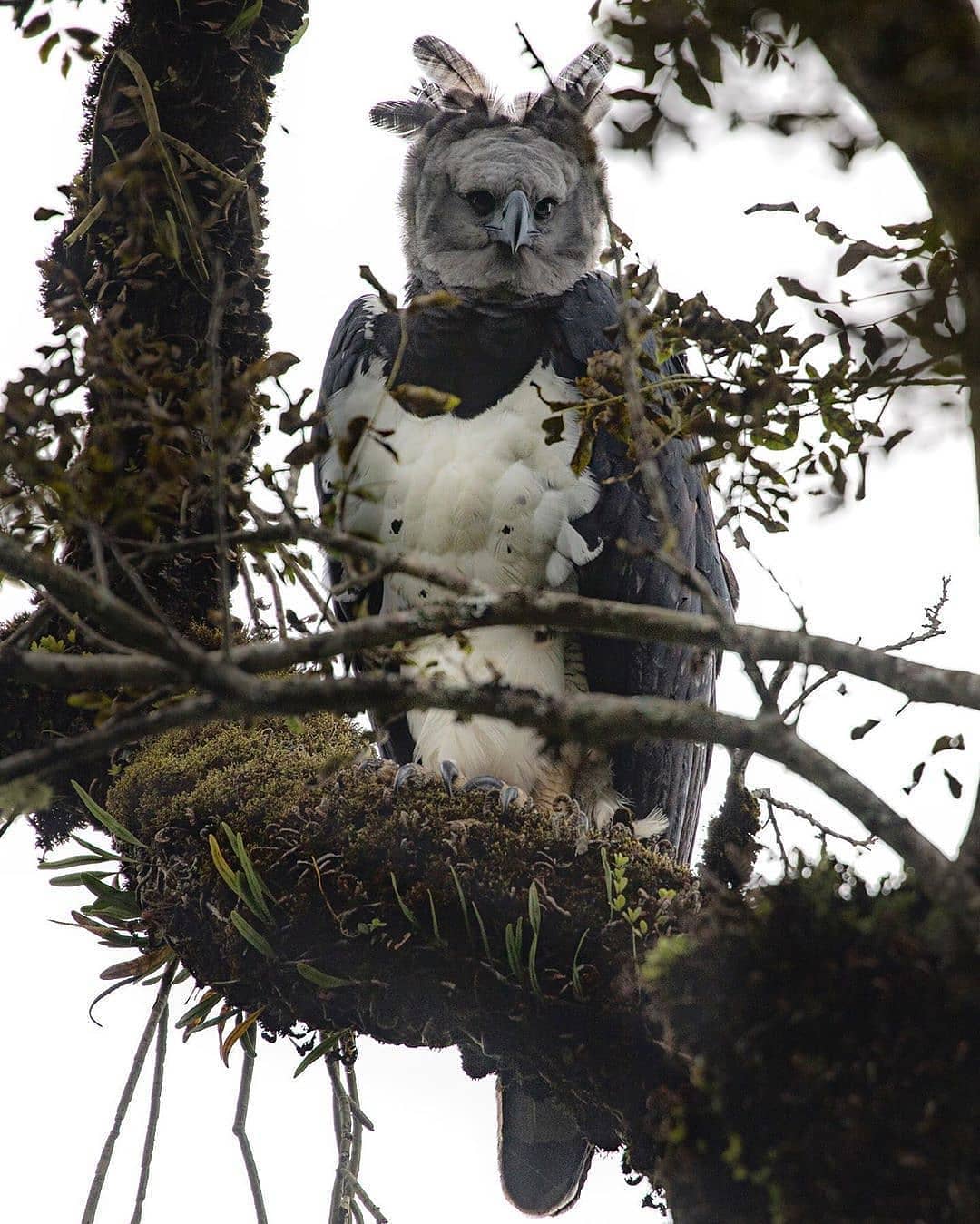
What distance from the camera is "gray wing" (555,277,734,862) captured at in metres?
3.58

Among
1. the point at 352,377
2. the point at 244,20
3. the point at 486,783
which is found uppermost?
the point at 244,20

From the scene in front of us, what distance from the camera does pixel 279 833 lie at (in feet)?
8.77

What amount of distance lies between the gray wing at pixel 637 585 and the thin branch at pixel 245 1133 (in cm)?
125

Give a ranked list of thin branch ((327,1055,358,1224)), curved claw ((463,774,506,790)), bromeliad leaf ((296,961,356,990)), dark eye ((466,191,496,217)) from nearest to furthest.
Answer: bromeliad leaf ((296,961,356,990)) < thin branch ((327,1055,358,1224)) < curved claw ((463,774,506,790)) < dark eye ((466,191,496,217))

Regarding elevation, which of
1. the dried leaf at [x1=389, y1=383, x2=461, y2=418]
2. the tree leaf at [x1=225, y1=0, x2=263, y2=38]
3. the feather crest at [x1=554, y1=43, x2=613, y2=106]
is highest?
the feather crest at [x1=554, y1=43, x2=613, y2=106]

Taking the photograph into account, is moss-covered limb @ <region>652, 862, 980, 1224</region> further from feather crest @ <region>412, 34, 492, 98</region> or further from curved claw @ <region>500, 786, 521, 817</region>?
feather crest @ <region>412, 34, 492, 98</region>

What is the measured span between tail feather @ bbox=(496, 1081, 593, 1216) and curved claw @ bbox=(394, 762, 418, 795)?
738 millimetres

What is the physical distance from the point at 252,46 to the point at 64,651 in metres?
1.76

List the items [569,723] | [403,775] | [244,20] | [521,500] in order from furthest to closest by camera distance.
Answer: [521,500]
[244,20]
[403,775]
[569,723]

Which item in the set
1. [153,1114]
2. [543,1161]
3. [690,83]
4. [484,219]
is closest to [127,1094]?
[153,1114]

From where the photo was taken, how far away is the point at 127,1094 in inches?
114

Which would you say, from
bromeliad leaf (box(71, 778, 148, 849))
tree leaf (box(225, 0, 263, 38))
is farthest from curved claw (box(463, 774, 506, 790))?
tree leaf (box(225, 0, 263, 38))

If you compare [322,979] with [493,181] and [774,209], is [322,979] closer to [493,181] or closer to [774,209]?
[774,209]

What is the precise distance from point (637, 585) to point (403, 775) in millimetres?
1053
